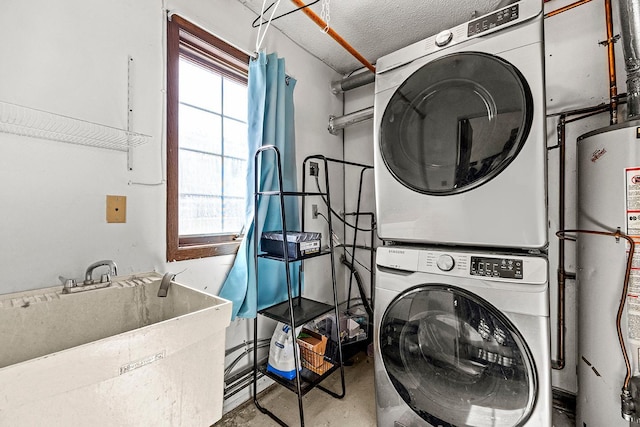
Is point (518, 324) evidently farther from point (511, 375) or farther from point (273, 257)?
point (273, 257)

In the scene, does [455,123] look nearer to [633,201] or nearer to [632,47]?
[633,201]

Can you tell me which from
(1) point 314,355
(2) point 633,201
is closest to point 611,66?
(2) point 633,201

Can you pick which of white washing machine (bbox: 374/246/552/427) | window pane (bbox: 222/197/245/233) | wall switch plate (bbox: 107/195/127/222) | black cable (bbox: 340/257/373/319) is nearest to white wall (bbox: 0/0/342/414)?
wall switch plate (bbox: 107/195/127/222)

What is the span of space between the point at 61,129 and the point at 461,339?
182 cm

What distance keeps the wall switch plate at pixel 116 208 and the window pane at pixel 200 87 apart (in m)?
0.69

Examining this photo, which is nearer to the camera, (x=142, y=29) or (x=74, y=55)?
(x=74, y=55)

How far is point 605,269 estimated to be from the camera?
4.00ft

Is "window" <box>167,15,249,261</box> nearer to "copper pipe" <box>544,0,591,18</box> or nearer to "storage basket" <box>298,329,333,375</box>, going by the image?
"storage basket" <box>298,329,333,375</box>

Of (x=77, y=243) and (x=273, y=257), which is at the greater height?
(x=77, y=243)

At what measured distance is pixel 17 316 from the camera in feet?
2.87

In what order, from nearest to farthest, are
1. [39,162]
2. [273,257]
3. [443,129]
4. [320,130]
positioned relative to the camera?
[39,162] < [443,129] < [273,257] < [320,130]

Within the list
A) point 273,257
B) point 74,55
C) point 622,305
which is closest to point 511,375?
point 622,305

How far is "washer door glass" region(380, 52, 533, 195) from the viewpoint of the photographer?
1091 mm

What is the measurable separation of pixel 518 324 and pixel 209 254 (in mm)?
1466
